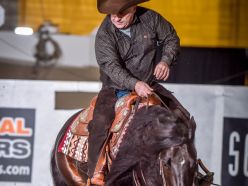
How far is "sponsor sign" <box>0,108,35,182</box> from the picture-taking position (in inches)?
174

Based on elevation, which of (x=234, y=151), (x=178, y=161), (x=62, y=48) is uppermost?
(x=62, y=48)

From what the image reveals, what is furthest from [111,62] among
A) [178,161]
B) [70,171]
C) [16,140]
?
[16,140]

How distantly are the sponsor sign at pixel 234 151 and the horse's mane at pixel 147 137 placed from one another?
2169 millimetres

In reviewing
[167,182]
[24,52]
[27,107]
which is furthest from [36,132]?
[167,182]

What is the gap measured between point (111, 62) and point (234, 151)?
2189mm

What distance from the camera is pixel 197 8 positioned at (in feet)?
15.6

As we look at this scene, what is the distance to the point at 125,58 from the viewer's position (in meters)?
2.83

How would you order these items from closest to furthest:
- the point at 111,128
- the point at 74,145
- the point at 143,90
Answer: the point at 143,90 → the point at 111,128 → the point at 74,145

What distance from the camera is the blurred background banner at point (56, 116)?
4.40 meters

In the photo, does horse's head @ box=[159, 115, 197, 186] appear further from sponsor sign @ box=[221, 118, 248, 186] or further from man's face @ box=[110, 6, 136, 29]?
sponsor sign @ box=[221, 118, 248, 186]

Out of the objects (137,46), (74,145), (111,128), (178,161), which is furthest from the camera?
(74,145)

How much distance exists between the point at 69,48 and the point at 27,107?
1.95ft

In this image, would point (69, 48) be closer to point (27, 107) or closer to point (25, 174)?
point (27, 107)

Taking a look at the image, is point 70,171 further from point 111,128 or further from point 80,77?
point 80,77
